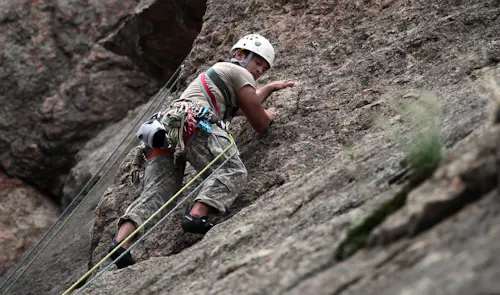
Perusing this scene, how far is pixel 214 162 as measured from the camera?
5289 mm

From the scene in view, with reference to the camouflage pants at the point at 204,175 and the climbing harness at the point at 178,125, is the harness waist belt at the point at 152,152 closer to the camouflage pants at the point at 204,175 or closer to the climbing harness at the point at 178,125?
the camouflage pants at the point at 204,175

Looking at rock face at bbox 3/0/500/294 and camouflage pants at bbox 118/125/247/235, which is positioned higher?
rock face at bbox 3/0/500/294

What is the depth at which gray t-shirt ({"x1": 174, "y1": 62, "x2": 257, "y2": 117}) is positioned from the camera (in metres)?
5.50

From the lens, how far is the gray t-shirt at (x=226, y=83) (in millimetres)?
5500

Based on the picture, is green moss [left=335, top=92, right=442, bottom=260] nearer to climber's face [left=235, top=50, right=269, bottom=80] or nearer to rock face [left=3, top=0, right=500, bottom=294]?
rock face [left=3, top=0, right=500, bottom=294]

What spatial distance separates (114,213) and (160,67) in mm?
5603

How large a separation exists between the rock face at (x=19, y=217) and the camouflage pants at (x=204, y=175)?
21.1ft

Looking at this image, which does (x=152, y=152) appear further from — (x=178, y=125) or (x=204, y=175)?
(x=204, y=175)

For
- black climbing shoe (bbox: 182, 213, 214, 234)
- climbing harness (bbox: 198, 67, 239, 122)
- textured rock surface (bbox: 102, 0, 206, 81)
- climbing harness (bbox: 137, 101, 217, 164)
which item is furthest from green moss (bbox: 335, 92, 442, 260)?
textured rock surface (bbox: 102, 0, 206, 81)

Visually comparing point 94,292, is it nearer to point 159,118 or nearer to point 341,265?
point 159,118

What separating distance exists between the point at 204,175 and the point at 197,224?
0.61 metres

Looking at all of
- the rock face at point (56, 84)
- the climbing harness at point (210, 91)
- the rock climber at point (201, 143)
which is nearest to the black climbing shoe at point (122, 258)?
A: the rock climber at point (201, 143)

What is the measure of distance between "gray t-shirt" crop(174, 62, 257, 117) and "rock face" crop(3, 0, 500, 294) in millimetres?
538

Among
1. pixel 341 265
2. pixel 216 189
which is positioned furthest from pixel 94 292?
pixel 341 265
